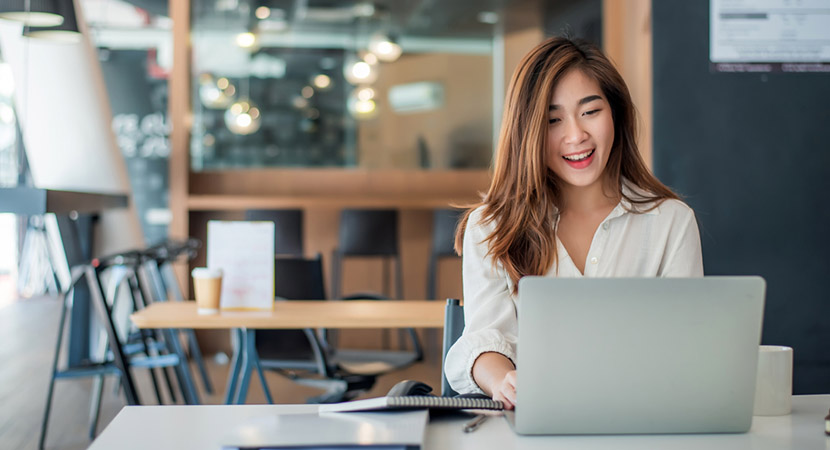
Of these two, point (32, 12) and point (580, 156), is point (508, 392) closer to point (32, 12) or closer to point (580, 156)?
point (580, 156)

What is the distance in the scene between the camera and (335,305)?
3.06 meters

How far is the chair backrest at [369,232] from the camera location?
18.4 feet

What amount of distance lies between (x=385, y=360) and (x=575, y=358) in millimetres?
2484

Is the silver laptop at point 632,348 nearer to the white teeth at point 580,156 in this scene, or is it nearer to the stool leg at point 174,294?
the white teeth at point 580,156

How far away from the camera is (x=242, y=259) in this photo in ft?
9.17

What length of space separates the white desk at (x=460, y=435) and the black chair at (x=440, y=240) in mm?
4299

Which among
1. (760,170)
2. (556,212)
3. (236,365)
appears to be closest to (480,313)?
(556,212)

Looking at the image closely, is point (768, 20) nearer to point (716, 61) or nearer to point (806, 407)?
point (716, 61)

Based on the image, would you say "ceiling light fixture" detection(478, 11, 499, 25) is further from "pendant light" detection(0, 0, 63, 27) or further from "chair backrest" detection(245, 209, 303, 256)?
"pendant light" detection(0, 0, 63, 27)

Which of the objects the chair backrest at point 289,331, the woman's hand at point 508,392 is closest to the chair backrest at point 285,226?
the chair backrest at point 289,331

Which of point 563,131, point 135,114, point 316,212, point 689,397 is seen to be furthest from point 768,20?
point 135,114

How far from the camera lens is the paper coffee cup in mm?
2756

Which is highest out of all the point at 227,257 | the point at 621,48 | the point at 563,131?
the point at 621,48

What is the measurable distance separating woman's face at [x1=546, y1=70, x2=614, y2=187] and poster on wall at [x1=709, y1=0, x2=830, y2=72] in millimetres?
1846
